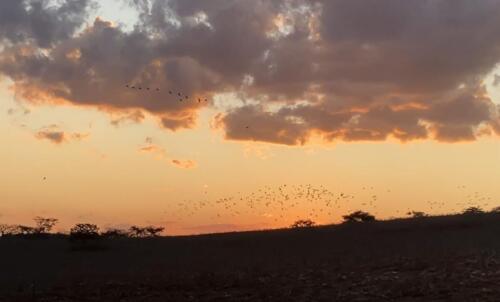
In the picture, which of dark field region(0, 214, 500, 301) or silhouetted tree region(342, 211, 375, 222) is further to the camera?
silhouetted tree region(342, 211, 375, 222)

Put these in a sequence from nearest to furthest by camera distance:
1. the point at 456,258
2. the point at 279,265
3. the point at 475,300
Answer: the point at 475,300 < the point at 456,258 < the point at 279,265

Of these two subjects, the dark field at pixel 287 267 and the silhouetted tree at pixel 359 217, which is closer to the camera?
the dark field at pixel 287 267

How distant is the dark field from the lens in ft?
86.6

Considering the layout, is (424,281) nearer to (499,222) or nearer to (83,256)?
(499,222)

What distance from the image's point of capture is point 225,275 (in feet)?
106

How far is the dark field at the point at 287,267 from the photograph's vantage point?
26.4m

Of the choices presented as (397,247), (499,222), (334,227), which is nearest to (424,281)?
(397,247)

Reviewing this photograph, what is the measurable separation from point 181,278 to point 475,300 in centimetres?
1350

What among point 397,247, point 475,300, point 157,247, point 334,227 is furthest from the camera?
point 334,227

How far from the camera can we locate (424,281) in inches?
1035

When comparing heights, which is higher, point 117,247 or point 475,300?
point 117,247

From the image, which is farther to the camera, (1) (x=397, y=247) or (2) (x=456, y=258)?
(1) (x=397, y=247)

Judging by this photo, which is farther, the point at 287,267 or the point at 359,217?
the point at 359,217

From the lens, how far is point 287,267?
33.9 meters
